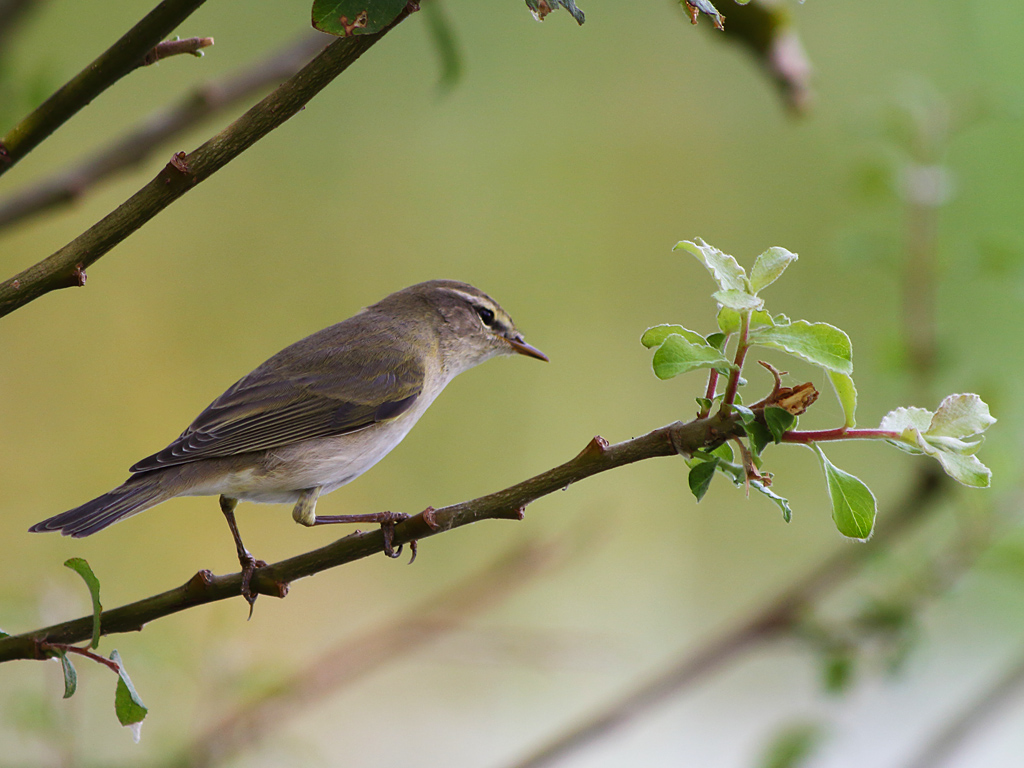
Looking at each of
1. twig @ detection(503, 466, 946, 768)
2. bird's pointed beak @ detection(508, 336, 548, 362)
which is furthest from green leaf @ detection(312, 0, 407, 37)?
bird's pointed beak @ detection(508, 336, 548, 362)

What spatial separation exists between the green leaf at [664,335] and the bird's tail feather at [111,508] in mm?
832

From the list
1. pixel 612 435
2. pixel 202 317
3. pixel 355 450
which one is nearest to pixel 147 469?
pixel 355 450

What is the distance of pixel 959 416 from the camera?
76cm

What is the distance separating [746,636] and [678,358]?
100cm

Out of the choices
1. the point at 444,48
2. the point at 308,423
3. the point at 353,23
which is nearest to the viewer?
the point at 353,23

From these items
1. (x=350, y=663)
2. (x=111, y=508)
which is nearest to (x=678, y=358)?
(x=350, y=663)

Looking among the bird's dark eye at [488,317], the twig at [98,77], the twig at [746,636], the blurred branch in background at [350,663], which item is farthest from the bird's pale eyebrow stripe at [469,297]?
the twig at [98,77]

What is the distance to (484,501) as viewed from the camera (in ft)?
2.70

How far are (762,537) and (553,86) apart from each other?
2.17m

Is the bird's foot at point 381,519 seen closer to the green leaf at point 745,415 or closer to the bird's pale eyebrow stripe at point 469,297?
the green leaf at point 745,415

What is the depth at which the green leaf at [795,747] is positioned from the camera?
1588 mm

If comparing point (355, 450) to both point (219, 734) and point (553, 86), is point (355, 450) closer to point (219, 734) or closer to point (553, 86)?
point (219, 734)

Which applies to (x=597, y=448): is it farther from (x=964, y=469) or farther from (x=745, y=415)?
(x=964, y=469)

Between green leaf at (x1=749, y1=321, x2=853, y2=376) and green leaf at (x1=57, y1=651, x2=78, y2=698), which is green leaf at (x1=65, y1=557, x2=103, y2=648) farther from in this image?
green leaf at (x1=749, y1=321, x2=853, y2=376)
